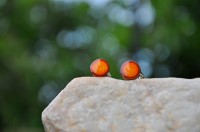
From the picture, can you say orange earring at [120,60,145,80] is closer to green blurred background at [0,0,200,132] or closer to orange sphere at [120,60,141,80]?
orange sphere at [120,60,141,80]

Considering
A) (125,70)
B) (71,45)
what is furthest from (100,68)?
(71,45)

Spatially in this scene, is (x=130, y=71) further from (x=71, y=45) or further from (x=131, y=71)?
(x=71, y=45)

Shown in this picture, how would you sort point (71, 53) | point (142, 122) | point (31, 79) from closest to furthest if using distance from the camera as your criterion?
point (142, 122)
point (31, 79)
point (71, 53)

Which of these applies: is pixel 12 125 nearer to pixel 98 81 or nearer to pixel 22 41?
pixel 22 41

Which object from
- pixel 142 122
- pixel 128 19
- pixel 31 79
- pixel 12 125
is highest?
pixel 142 122

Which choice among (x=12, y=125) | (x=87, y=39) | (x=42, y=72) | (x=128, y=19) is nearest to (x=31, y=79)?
(x=42, y=72)

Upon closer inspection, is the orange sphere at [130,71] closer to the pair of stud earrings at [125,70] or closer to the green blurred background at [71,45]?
the pair of stud earrings at [125,70]
